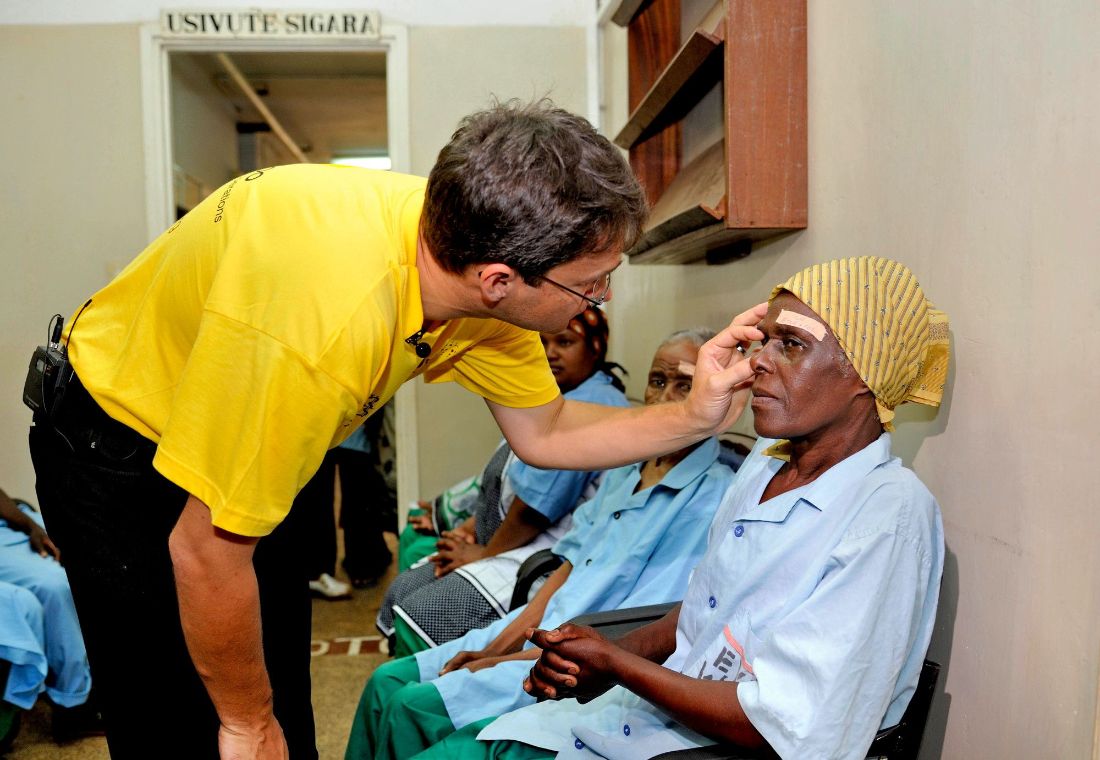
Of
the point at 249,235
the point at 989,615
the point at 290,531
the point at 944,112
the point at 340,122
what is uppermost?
the point at 340,122

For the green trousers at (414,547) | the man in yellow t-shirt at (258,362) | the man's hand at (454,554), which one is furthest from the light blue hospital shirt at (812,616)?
the green trousers at (414,547)

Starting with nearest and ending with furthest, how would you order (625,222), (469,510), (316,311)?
(316,311) → (625,222) → (469,510)

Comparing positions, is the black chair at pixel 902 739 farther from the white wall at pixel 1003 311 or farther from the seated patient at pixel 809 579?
the white wall at pixel 1003 311

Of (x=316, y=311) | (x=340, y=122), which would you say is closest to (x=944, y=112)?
(x=316, y=311)

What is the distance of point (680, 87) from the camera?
217 centimetres

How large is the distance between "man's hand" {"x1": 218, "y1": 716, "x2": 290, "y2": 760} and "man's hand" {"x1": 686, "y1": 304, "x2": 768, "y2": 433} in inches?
31.0

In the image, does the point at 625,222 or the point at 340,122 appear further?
the point at 340,122

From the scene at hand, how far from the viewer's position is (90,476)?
1158 millimetres

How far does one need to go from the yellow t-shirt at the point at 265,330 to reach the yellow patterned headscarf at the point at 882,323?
59 centimetres

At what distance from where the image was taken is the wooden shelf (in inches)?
74.3

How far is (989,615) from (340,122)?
689 centimetres

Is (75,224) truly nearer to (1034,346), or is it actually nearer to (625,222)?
(625,222)

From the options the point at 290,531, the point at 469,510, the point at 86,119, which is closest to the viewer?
the point at 290,531

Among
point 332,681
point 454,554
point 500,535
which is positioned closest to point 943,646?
point 500,535
